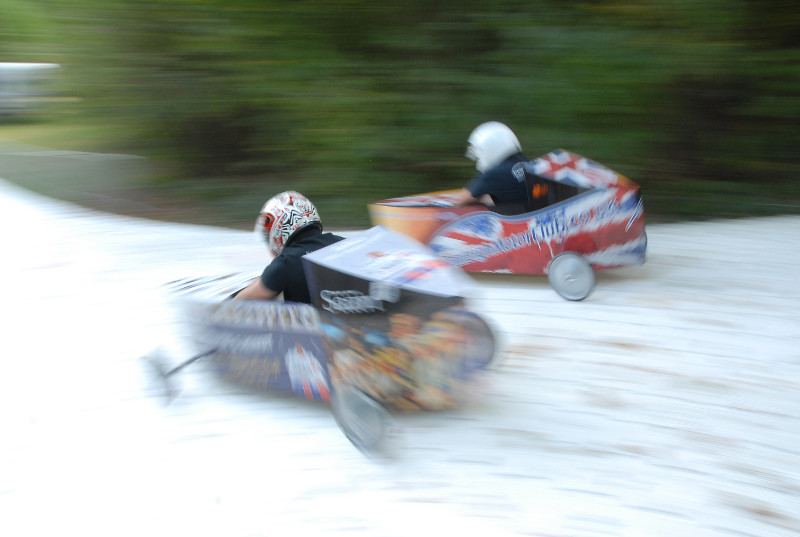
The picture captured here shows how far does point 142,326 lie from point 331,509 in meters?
2.40

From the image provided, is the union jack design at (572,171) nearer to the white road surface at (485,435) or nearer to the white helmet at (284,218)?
the white road surface at (485,435)

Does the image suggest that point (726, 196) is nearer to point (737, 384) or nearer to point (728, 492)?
point (737, 384)

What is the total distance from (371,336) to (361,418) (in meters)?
0.32

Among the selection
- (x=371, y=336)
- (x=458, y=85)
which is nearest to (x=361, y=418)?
(x=371, y=336)

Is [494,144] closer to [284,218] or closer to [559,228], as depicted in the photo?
[559,228]

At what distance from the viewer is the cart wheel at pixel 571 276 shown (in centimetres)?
471

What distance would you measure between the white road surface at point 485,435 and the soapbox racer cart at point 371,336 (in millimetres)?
206

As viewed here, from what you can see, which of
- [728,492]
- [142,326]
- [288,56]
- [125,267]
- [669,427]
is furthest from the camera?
[288,56]

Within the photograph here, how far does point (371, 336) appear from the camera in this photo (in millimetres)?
2994

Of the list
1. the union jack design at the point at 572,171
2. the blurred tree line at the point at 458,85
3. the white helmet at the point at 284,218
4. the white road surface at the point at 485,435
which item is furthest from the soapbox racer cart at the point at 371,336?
the blurred tree line at the point at 458,85

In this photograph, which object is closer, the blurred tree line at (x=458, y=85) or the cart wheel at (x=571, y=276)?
the cart wheel at (x=571, y=276)

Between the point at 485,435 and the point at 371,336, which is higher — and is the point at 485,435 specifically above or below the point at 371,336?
below

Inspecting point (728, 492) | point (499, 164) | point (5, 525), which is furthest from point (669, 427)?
point (5, 525)

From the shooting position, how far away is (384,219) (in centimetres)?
535
